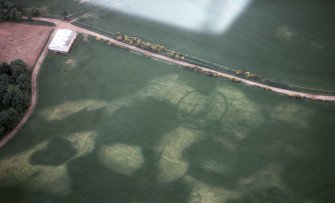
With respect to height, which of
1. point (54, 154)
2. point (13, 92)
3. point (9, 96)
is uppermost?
point (13, 92)

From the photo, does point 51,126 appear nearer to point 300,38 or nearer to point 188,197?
point 188,197

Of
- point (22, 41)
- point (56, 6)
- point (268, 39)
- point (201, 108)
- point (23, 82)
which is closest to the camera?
point (201, 108)

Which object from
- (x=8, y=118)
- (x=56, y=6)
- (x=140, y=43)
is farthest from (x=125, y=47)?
(x=8, y=118)

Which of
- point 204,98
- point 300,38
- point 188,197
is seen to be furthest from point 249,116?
point 300,38

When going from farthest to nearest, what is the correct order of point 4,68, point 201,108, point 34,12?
point 34,12
point 4,68
point 201,108

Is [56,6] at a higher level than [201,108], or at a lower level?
higher

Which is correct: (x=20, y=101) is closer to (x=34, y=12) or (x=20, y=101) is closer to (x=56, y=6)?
(x=34, y=12)
